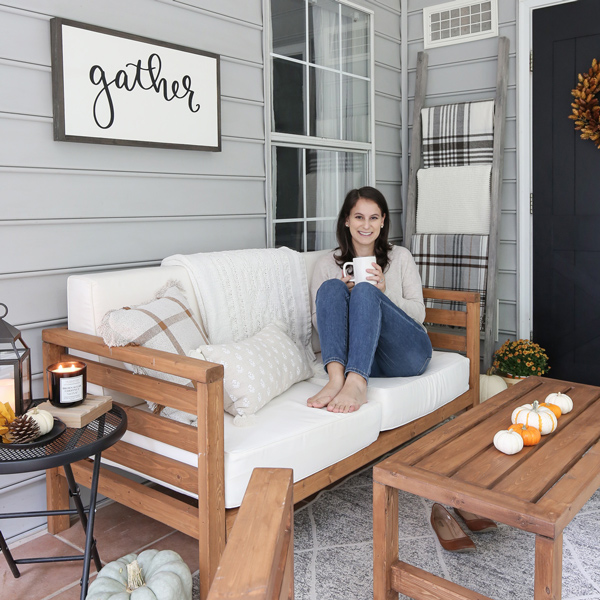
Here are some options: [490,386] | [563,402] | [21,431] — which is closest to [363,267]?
[563,402]

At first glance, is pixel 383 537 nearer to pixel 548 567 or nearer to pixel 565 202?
pixel 548 567

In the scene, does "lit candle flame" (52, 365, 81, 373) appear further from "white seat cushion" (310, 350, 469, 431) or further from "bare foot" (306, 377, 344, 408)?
"white seat cushion" (310, 350, 469, 431)

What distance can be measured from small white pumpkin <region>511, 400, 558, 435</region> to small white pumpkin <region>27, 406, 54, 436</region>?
128 cm

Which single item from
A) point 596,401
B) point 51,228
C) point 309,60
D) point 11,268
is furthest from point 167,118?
point 596,401

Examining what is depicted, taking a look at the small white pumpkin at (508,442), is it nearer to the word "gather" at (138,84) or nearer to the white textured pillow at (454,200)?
the word "gather" at (138,84)

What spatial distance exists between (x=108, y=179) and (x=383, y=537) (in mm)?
1536

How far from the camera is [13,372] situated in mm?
1680

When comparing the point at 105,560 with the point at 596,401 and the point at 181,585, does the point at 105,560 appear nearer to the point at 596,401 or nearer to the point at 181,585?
the point at 181,585

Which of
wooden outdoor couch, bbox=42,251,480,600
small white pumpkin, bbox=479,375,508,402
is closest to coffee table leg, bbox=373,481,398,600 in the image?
wooden outdoor couch, bbox=42,251,480,600

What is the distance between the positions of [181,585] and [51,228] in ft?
4.04

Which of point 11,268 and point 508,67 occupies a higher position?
point 508,67

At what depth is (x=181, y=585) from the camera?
1.51 metres

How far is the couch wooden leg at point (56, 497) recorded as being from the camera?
6.79ft

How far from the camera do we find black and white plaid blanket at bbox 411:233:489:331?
346 centimetres
